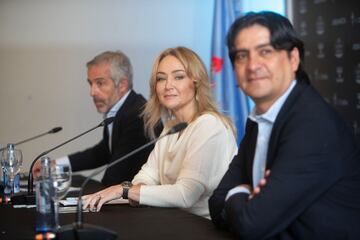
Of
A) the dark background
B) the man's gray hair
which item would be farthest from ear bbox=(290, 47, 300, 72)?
the man's gray hair

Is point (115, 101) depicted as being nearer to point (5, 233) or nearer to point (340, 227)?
point (5, 233)

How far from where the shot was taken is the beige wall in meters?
5.25

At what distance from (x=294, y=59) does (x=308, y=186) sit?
47 centimetres

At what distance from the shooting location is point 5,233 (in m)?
1.91

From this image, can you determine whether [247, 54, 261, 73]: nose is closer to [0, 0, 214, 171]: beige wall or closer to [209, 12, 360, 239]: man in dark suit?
[209, 12, 360, 239]: man in dark suit

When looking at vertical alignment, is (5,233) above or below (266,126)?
below

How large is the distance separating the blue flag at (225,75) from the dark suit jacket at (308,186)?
2929 mm

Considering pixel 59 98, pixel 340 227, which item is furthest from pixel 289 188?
pixel 59 98

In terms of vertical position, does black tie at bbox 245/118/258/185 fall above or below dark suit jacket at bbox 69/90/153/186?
above

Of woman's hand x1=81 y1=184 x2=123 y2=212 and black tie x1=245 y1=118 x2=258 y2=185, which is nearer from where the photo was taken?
black tie x1=245 y1=118 x2=258 y2=185

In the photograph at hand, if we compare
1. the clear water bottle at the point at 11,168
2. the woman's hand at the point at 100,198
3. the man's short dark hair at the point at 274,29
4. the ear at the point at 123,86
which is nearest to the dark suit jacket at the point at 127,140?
the ear at the point at 123,86

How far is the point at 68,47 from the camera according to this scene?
532cm

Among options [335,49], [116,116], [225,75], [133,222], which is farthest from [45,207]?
[225,75]

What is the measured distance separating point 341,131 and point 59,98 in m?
3.96
